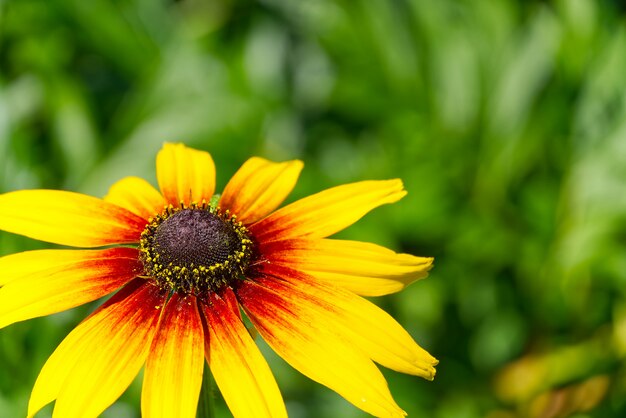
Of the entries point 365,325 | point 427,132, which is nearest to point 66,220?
point 365,325

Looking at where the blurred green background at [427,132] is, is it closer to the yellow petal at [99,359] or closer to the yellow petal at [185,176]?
the yellow petal at [185,176]

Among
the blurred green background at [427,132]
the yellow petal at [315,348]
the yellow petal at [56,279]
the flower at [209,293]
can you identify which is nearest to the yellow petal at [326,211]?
the flower at [209,293]

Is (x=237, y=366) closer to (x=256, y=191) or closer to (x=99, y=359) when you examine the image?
(x=99, y=359)

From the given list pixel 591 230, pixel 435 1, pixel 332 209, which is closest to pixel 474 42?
pixel 435 1

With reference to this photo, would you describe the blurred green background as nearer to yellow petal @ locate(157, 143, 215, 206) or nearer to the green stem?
yellow petal @ locate(157, 143, 215, 206)

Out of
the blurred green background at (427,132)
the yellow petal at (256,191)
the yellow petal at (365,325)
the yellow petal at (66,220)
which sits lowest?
the yellow petal at (365,325)

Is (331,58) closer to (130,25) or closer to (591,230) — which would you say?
(130,25)
